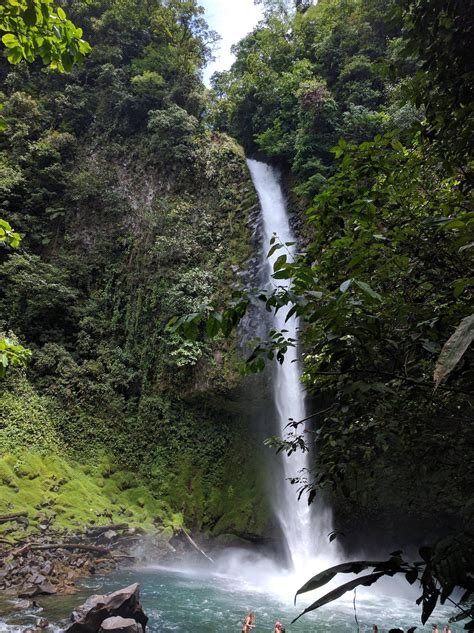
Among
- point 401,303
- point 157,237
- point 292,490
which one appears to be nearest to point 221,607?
point 292,490

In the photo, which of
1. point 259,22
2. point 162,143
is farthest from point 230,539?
point 259,22

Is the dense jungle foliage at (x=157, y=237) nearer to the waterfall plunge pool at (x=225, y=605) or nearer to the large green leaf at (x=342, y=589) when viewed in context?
the waterfall plunge pool at (x=225, y=605)

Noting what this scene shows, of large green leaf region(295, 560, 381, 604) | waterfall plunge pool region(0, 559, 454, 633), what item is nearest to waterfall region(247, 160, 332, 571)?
waterfall plunge pool region(0, 559, 454, 633)

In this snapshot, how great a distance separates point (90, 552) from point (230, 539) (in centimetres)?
375

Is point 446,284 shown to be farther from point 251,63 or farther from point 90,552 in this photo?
point 251,63

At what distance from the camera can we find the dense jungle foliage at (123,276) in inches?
464

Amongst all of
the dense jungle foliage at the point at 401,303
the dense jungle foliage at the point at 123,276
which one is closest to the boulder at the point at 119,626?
the dense jungle foliage at the point at 401,303

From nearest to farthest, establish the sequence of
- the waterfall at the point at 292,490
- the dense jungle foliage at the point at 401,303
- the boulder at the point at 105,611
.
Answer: the dense jungle foliage at the point at 401,303 < the boulder at the point at 105,611 < the waterfall at the point at 292,490

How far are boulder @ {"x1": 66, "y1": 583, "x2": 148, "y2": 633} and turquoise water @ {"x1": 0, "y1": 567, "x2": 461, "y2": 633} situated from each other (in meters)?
0.35

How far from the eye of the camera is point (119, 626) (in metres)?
5.43

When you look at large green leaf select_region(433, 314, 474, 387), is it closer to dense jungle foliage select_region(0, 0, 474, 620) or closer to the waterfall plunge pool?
dense jungle foliage select_region(0, 0, 474, 620)

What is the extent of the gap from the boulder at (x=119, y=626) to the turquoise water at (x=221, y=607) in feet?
2.60

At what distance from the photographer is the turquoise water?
6.75m

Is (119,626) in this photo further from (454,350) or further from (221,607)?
(454,350)
